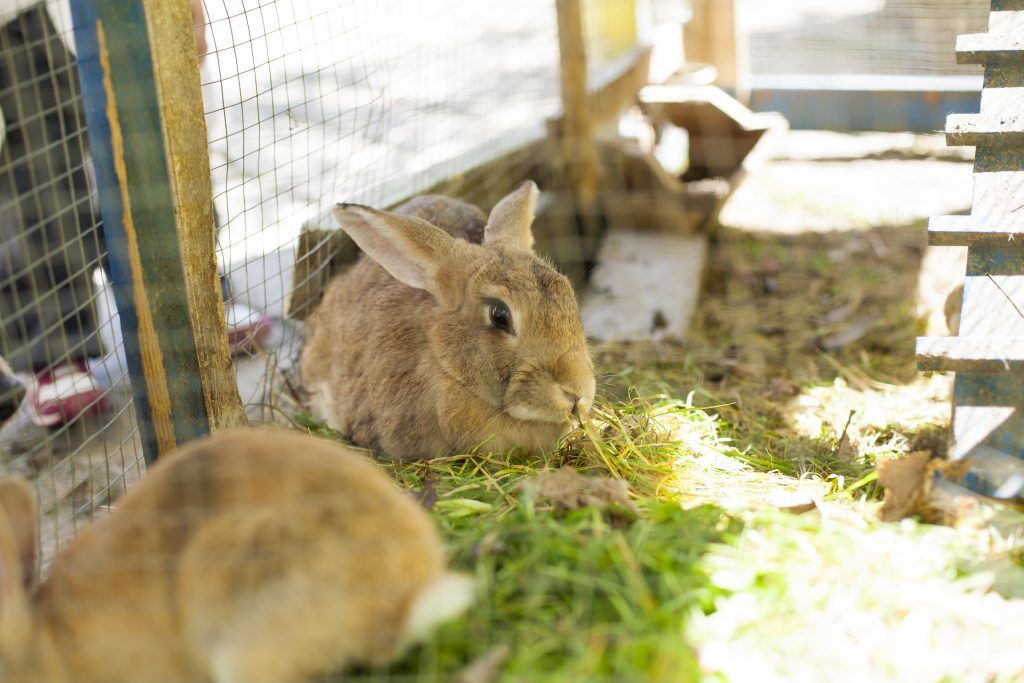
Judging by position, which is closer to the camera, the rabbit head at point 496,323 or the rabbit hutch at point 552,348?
the rabbit hutch at point 552,348

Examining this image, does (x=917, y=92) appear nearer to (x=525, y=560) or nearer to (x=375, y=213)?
(x=375, y=213)

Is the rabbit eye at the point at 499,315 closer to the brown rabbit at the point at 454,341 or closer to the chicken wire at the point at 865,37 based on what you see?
the brown rabbit at the point at 454,341

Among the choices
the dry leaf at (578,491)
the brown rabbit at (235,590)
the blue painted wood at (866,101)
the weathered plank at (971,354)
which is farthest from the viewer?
the blue painted wood at (866,101)

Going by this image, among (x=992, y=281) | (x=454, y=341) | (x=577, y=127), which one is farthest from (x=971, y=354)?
(x=577, y=127)

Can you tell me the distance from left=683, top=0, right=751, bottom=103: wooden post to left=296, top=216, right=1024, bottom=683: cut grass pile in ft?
14.4

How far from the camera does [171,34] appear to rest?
8.84 feet

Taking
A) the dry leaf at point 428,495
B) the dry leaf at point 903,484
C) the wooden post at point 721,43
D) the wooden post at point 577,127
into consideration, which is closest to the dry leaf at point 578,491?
the dry leaf at point 428,495

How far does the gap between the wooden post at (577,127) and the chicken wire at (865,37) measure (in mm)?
2638

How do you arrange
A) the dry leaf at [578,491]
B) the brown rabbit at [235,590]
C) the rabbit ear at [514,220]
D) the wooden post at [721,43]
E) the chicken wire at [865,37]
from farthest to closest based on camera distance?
the wooden post at [721,43]
the chicken wire at [865,37]
the rabbit ear at [514,220]
the dry leaf at [578,491]
the brown rabbit at [235,590]

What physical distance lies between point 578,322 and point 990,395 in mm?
1202

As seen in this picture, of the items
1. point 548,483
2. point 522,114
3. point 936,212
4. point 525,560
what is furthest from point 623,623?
point 936,212

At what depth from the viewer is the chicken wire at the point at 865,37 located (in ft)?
22.3

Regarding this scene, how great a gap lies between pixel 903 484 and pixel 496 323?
1.23m

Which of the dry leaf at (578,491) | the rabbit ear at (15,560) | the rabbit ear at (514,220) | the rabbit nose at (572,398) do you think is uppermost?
the rabbit ear at (514,220)
